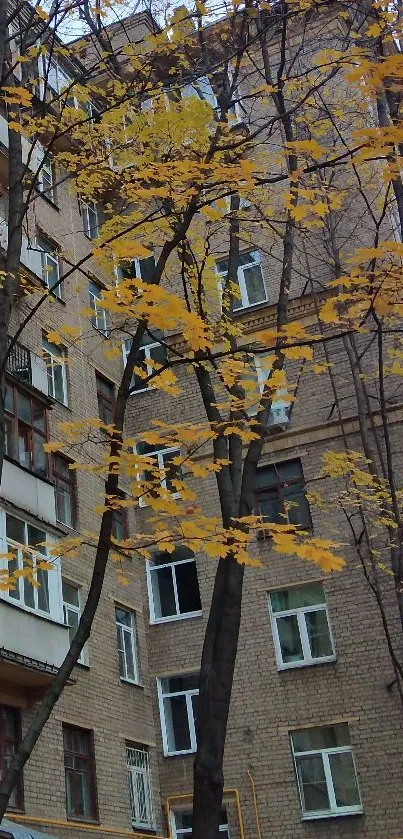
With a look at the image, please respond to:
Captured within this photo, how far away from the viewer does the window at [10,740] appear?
12.1 m

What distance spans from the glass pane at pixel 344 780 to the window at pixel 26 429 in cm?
692

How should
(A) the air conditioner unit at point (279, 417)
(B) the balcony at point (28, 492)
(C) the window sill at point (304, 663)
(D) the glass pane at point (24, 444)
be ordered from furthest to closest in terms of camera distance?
(A) the air conditioner unit at point (279, 417) → (C) the window sill at point (304, 663) → (D) the glass pane at point (24, 444) → (B) the balcony at point (28, 492)

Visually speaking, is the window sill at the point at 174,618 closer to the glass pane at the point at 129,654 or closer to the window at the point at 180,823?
the glass pane at the point at 129,654

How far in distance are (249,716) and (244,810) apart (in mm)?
1524

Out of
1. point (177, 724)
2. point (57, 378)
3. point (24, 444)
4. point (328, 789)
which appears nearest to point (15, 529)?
point (24, 444)

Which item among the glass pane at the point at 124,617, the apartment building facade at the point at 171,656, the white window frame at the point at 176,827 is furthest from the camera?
the glass pane at the point at 124,617

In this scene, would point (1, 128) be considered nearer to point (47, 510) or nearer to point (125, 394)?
point (47, 510)

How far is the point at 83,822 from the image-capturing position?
13258mm

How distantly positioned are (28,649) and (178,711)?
17.6ft

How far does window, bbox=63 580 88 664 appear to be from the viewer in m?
14.9

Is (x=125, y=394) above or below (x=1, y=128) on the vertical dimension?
below

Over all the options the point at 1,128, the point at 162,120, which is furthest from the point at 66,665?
the point at 1,128

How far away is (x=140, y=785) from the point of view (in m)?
15.6

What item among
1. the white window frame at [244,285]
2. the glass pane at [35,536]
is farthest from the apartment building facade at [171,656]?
the white window frame at [244,285]
